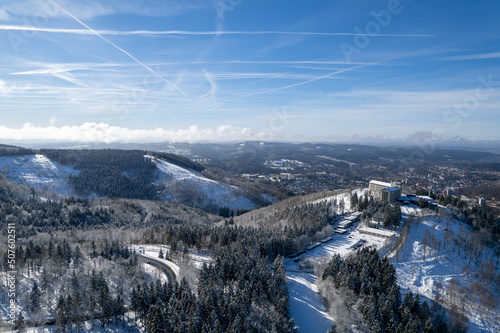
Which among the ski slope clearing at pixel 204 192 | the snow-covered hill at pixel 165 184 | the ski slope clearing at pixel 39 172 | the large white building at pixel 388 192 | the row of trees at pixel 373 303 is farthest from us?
the ski slope clearing at pixel 204 192

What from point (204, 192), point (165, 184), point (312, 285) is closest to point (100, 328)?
point (312, 285)

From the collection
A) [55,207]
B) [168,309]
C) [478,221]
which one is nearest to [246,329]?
[168,309]

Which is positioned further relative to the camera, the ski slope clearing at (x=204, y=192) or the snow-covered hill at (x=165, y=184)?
the ski slope clearing at (x=204, y=192)

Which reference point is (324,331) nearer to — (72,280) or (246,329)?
(246,329)

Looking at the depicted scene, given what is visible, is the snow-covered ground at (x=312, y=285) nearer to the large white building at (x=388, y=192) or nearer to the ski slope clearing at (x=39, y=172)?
the large white building at (x=388, y=192)

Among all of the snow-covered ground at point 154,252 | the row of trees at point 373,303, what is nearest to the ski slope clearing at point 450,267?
the row of trees at point 373,303

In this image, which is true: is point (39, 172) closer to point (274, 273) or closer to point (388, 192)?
point (274, 273)
